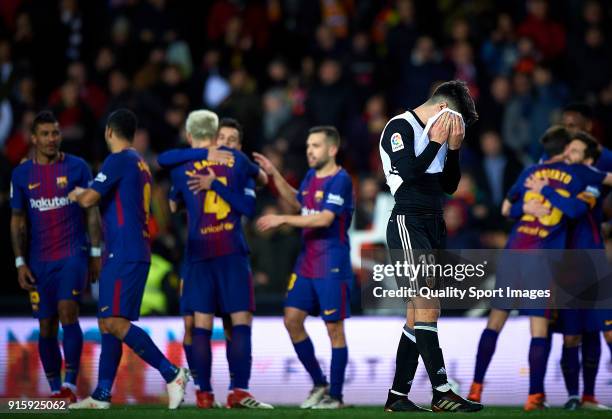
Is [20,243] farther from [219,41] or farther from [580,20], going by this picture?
[580,20]

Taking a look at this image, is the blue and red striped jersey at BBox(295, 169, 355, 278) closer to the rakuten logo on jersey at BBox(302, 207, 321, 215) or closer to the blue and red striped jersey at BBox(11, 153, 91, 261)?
the rakuten logo on jersey at BBox(302, 207, 321, 215)

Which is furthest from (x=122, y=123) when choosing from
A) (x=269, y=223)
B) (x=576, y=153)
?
(x=576, y=153)

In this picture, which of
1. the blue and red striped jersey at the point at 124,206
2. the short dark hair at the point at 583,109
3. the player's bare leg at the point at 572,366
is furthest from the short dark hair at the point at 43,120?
the player's bare leg at the point at 572,366

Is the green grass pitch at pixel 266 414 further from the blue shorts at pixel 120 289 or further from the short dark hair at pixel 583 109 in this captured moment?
the short dark hair at pixel 583 109

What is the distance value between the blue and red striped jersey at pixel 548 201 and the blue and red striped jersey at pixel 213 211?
2.42 metres

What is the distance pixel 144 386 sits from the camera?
1179 cm

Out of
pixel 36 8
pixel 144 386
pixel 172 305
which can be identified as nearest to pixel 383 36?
pixel 36 8

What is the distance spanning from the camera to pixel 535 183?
10.8 m

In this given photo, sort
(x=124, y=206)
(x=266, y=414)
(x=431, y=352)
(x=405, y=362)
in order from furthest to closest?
(x=124, y=206), (x=266, y=414), (x=405, y=362), (x=431, y=352)

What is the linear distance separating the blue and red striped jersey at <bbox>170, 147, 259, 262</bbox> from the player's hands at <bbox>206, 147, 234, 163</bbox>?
3 cm

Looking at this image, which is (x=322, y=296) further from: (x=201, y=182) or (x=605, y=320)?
(x=605, y=320)

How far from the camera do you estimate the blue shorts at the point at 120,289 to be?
988 centimetres

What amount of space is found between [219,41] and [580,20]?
203 inches

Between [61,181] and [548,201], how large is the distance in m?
4.24
